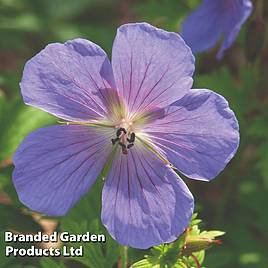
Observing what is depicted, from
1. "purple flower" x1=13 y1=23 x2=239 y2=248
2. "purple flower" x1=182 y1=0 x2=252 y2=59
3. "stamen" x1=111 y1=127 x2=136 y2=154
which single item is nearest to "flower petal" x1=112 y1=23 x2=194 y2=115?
"purple flower" x1=13 y1=23 x2=239 y2=248

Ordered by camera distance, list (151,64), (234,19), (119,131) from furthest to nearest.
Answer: (234,19) → (119,131) → (151,64)

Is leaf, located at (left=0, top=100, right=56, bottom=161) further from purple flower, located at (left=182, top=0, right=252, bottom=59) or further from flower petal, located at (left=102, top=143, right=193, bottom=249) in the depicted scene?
flower petal, located at (left=102, top=143, right=193, bottom=249)

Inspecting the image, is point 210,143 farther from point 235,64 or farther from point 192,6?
point 235,64

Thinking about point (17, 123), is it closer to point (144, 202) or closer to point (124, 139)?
point (124, 139)

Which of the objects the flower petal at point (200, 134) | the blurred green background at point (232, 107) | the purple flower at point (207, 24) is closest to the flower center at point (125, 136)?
the flower petal at point (200, 134)

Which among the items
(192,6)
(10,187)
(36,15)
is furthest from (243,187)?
(36,15)

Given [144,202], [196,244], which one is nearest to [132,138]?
[144,202]

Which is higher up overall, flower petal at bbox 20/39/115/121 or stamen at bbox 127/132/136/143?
flower petal at bbox 20/39/115/121

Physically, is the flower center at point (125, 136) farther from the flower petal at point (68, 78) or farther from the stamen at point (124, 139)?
the flower petal at point (68, 78)
